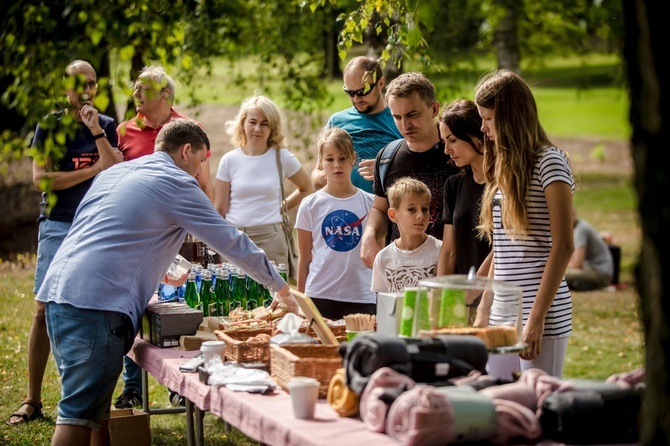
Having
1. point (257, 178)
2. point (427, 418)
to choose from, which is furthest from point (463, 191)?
point (257, 178)

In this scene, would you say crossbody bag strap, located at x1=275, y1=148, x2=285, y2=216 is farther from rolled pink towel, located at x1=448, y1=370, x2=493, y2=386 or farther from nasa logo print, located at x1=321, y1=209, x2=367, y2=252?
rolled pink towel, located at x1=448, y1=370, x2=493, y2=386

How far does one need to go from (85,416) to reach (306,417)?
131cm

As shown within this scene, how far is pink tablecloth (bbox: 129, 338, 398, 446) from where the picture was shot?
2662 mm

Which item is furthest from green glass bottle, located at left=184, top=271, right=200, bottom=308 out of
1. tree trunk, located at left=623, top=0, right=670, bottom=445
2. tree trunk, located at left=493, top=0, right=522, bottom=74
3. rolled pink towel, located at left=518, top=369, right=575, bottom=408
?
tree trunk, located at left=493, top=0, right=522, bottom=74

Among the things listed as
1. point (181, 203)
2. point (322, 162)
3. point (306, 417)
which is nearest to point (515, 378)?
point (306, 417)

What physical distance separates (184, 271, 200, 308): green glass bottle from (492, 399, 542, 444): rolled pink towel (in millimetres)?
2441

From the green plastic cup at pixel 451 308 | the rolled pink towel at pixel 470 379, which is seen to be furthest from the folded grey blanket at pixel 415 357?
the green plastic cup at pixel 451 308

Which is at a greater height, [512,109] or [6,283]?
[512,109]

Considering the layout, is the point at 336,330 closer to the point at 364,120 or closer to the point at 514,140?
the point at 514,140

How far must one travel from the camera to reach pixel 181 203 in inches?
154

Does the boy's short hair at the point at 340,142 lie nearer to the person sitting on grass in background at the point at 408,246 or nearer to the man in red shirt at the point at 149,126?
the person sitting on grass in background at the point at 408,246

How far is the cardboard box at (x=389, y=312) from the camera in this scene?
3.24 metres

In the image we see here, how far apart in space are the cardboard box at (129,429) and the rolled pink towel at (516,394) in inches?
95.5

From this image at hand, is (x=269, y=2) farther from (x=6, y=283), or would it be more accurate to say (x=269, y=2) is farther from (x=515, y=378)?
(x=515, y=378)
